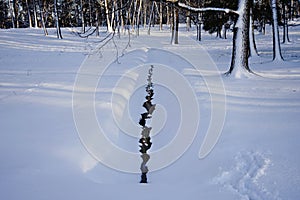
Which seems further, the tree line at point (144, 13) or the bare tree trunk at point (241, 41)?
the tree line at point (144, 13)

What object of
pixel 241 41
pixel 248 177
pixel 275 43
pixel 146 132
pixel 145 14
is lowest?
pixel 146 132

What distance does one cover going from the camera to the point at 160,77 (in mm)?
11148

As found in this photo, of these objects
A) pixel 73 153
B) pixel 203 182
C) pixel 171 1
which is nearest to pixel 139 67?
pixel 171 1

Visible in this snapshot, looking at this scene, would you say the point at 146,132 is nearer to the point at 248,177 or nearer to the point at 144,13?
the point at 248,177

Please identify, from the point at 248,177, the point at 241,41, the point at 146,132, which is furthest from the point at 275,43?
the point at 248,177

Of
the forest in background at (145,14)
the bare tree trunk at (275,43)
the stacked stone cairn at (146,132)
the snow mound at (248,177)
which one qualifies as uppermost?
the forest in background at (145,14)

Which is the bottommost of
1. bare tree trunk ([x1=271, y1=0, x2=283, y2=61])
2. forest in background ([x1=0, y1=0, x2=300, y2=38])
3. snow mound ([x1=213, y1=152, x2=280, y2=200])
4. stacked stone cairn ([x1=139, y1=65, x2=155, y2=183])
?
stacked stone cairn ([x1=139, y1=65, x2=155, y2=183])

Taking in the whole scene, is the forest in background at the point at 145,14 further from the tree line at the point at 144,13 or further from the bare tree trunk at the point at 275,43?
the bare tree trunk at the point at 275,43

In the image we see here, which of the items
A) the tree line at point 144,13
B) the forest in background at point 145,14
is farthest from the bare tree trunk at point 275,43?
the tree line at point 144,13

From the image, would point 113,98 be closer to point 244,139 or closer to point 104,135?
point 104,135

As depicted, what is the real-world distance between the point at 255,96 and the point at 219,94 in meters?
0.92

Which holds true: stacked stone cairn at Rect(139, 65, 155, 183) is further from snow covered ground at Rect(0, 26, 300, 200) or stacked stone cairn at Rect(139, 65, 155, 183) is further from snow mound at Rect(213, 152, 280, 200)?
snow mound at Rect(213, 152, 280, 200)

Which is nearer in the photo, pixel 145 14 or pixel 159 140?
pixel 159 140

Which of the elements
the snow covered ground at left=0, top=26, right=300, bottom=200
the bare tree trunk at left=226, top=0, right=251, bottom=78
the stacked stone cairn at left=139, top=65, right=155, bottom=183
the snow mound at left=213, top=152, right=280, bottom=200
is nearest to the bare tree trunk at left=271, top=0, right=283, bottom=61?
the bare tree trunk at left=226, top=0, right=251, bottom=78
